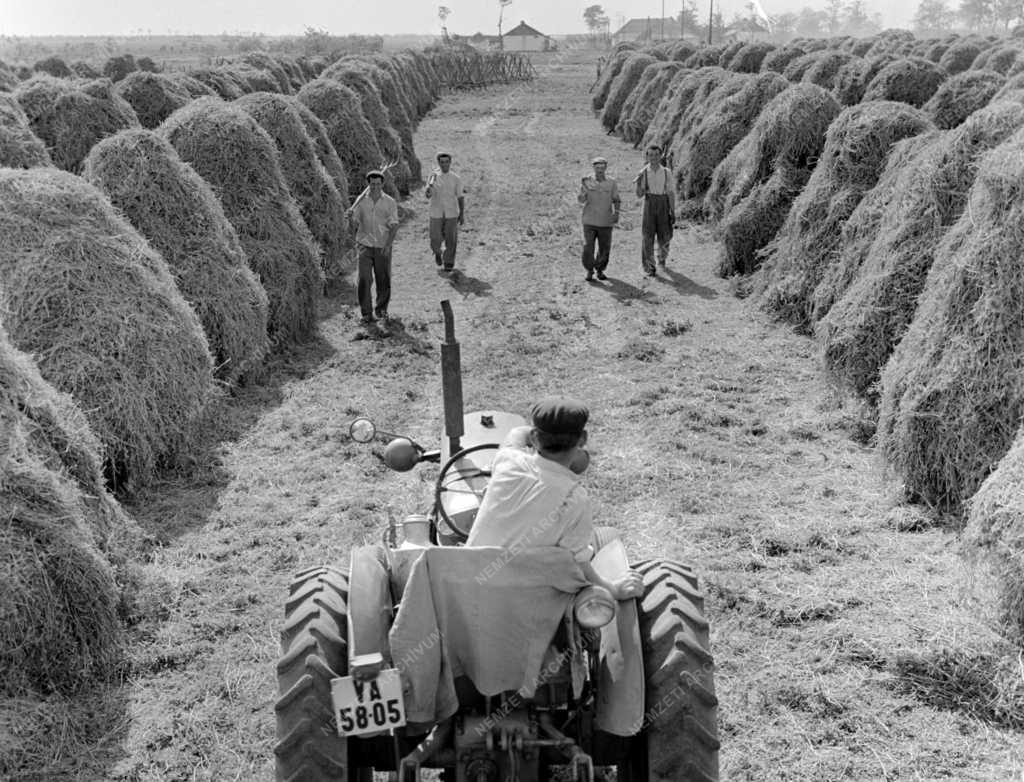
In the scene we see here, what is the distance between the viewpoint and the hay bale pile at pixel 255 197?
1107 cm

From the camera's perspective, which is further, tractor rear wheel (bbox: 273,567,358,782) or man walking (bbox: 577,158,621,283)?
man walking (bbox: 577,158,621,283)

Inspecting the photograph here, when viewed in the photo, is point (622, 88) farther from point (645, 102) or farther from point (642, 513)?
point (642, 513)

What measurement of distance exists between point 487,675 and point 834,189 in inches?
381

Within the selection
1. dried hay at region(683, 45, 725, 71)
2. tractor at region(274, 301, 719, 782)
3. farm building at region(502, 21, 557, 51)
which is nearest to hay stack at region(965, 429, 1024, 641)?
tractor at region(274, 301, 719, 782)

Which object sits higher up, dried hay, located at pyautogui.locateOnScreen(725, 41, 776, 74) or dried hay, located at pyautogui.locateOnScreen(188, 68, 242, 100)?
dried hay, located at pyautogui.locateOnScreen(725, 41, 776, 74)

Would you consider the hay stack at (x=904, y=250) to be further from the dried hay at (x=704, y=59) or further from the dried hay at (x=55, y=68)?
the dried hay at (x=704, y=59)

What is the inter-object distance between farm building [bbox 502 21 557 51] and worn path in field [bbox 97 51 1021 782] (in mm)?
106511

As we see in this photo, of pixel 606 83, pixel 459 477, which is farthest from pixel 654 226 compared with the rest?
pixel 606 83

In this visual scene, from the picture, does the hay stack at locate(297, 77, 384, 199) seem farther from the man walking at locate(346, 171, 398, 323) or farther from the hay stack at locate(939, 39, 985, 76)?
the hay stack at locate(939, 39, 985, 76)

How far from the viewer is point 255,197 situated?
37.1ft

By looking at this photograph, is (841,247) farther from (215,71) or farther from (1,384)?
(215,71)

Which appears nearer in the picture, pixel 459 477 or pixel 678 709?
pixel 678 709

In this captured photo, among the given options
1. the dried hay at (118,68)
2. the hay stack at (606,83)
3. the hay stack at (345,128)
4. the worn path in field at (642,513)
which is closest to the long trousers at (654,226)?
the worn path in field at (642,513)

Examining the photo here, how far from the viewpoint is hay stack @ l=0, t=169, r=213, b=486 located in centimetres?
708
